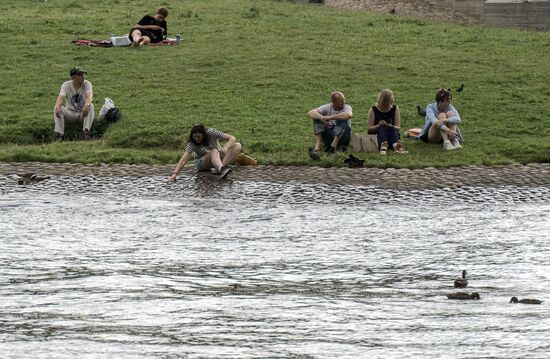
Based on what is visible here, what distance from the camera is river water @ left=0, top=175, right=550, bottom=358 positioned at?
1174 cm

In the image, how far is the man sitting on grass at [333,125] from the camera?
73.3 feet

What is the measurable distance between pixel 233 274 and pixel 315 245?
2.08m

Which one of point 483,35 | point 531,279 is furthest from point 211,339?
point 483,35

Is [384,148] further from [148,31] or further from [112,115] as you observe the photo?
[148,31]

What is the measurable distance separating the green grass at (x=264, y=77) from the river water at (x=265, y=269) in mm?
2519

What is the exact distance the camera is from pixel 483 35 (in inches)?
1416

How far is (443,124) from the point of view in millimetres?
22797

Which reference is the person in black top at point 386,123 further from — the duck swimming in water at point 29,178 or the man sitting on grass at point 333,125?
the duck swimming in water at point 29,178

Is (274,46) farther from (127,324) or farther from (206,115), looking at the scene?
(127,324)

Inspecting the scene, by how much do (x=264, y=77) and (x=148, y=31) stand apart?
198 inches

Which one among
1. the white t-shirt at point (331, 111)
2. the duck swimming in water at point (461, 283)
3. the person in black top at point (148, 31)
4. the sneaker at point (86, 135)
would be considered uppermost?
the person in black top at point (148, 31)

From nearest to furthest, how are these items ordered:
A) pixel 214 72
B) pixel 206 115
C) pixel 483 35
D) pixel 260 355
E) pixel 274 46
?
pixel 260 355 < pixel 206 115 < pixel 214 72 < pixel 274 46 < pixel 483 35

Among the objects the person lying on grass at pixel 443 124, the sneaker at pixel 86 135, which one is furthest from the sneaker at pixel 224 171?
the sneaker at pixel 86 135

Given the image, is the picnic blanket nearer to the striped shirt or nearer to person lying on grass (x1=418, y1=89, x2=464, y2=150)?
person lying on grass (x1=418, y1=89, x2=464, y2=150)
